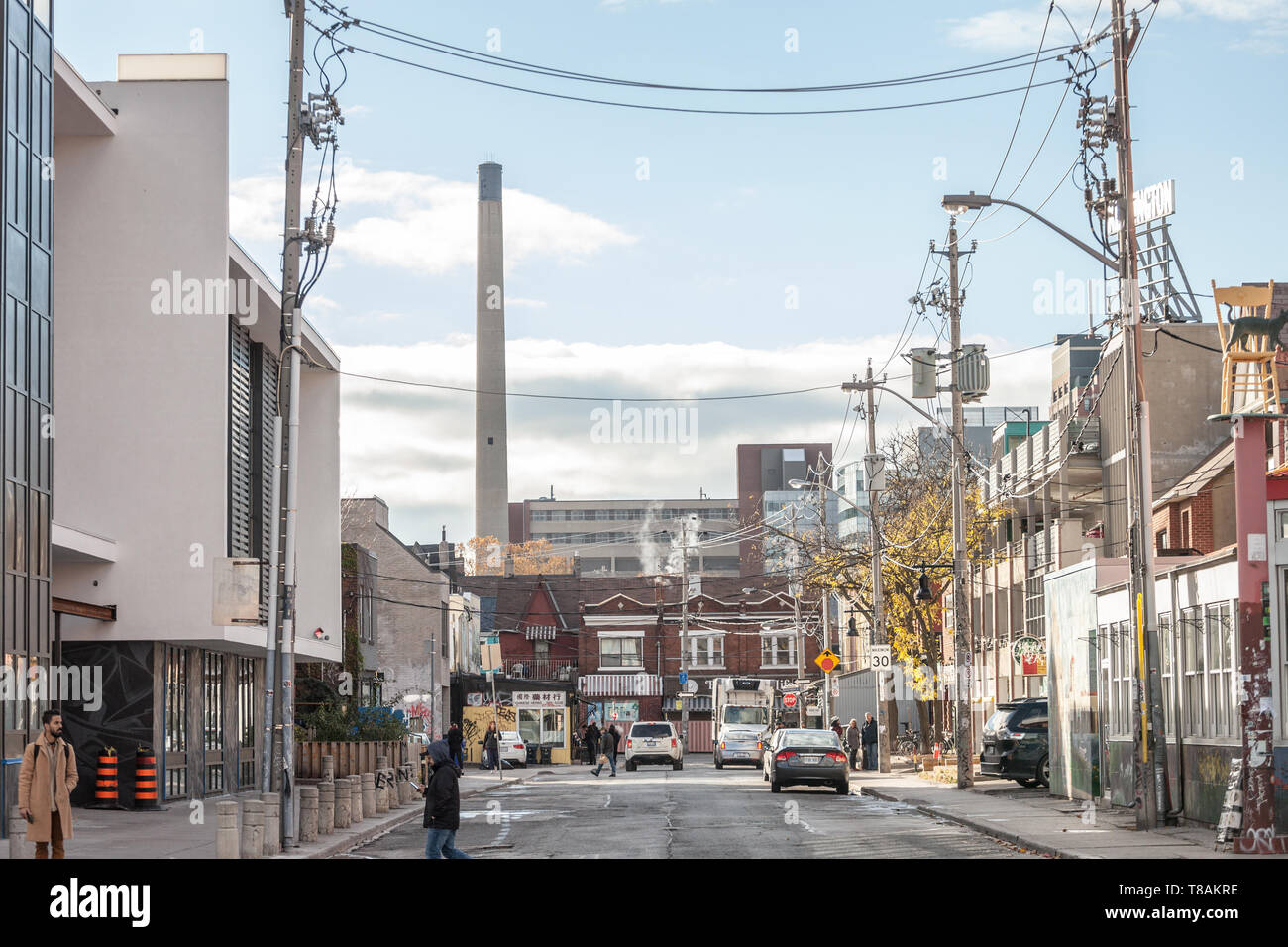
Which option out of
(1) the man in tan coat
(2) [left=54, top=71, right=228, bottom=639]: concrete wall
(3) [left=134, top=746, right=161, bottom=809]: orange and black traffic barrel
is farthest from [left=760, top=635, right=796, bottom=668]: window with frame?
(1) the man in tan coat

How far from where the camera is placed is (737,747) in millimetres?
60812

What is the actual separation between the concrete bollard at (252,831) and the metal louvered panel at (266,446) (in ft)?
67.2

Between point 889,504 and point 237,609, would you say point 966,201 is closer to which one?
point 237,609

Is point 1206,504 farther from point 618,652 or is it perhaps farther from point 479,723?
point 618,652

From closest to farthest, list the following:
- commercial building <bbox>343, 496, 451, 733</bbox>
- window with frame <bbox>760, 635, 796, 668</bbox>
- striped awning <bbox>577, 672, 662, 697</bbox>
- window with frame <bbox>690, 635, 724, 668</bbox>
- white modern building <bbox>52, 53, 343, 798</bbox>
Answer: white modern building <bbox>52, 53, 343, 798</bbox>
commercial building <bbox>343, 496, 451, 733</bbox>
striped awning <bbox>577, 672, 662, 697</bbox>
window with frame <bbox>690, 635, 724, 668</bbox>
window with frame <bbox>760, 635, 796, 668</bbox>

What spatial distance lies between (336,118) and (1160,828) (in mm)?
15492

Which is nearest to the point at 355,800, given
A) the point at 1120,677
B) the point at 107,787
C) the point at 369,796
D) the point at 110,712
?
the point at 369,796

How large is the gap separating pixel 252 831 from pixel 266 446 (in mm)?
22621

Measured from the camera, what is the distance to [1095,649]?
2873cm

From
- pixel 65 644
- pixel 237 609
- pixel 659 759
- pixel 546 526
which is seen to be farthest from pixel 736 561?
pixel 237 609

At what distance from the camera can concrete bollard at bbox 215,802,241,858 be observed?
60.9 ft

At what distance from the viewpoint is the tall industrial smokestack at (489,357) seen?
95062 millimetres

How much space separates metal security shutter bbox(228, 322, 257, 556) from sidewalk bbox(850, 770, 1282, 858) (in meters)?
15.8

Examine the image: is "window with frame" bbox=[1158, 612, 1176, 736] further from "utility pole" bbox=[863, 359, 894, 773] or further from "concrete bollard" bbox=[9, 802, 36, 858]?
"utility pole" bbox=[863, 359, 894, 773]
